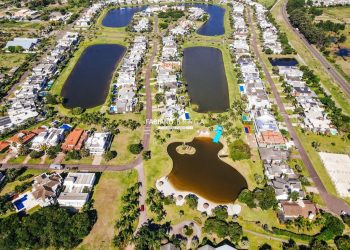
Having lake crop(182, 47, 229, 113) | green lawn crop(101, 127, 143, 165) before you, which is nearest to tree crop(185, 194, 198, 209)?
green lawn crop(101, 127, 143, 165)

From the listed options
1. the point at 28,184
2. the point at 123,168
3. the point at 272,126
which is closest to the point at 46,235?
the point at 28,184

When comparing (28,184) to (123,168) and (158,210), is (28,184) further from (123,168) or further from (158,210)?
(158,210)

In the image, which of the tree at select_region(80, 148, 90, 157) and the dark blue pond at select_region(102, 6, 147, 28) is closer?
the tree at select_region(80, 148, 90, 157)

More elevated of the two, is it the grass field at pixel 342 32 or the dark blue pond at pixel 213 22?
the grass field at pixel 342 32

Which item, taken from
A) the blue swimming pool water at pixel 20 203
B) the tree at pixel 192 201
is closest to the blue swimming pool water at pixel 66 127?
the blue swimming pool water at pixel 20 203

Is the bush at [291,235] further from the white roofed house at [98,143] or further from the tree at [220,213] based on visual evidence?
the white roofed house at [98,143]

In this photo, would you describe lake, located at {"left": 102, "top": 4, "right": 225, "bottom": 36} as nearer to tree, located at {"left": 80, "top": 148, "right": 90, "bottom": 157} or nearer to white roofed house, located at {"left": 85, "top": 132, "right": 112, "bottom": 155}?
white roofed house, located at {"left": 85, "top": 132, "right": 112, "bottom": 155}

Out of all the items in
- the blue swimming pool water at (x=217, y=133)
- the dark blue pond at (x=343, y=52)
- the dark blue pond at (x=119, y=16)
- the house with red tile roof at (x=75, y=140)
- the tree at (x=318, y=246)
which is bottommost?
the dark blue pond at (x=119, y=16)
